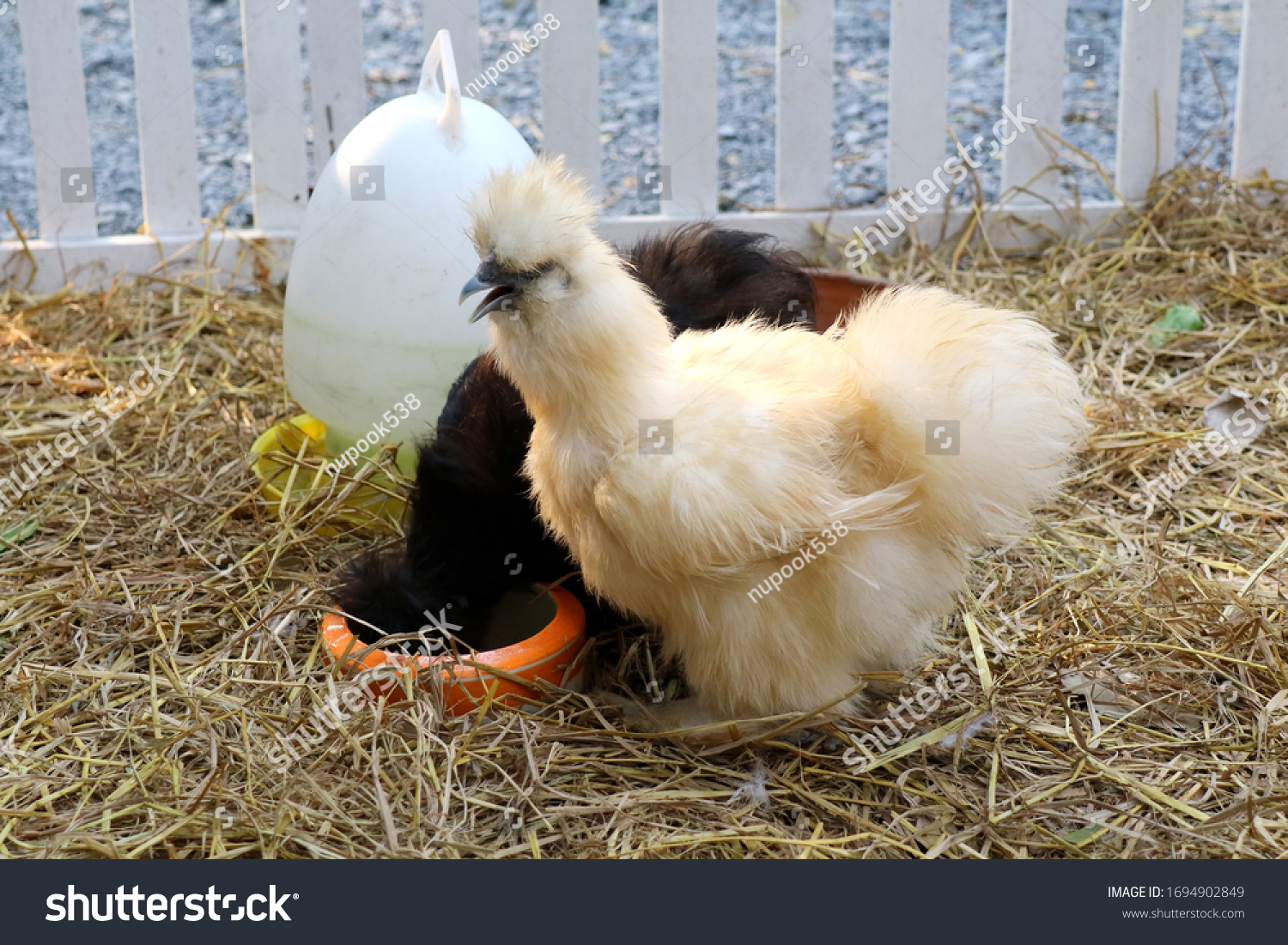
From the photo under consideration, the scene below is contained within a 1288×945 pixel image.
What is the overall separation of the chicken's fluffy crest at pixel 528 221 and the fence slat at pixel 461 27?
2029 millimetres

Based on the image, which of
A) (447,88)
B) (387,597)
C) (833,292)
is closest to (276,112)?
(447,88)

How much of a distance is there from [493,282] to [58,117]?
2.56 metres

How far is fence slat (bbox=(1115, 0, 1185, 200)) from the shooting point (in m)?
3.60

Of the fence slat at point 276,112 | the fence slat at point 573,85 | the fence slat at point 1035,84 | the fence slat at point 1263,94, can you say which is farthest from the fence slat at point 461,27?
the fence slat at point 1263,94

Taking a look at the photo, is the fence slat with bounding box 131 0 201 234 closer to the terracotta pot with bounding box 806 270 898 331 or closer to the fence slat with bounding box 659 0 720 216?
the fence slat with bounding box 659 0 720 216

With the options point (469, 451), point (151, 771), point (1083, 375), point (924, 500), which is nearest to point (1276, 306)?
point (1083, 375)

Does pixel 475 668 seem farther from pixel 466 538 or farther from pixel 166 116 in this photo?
pixel 166 116

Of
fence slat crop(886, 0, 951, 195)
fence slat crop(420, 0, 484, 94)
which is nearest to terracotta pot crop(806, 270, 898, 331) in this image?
fence slat crop(886, 0, 951, 195)

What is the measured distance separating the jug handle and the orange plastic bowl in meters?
1.03

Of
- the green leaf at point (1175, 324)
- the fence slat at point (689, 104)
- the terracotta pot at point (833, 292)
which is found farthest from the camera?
the fence slat at point (689, 104)

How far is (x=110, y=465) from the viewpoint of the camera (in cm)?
277

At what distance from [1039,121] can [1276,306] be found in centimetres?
94

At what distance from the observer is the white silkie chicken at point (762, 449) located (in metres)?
1.66

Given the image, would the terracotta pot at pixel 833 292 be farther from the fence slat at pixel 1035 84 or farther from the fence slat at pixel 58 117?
the fence slat at pixel 58 117
